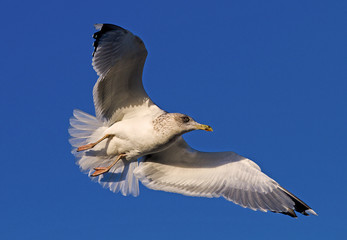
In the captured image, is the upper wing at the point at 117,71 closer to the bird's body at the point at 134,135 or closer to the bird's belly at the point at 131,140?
the bird's body at the point at 134,135

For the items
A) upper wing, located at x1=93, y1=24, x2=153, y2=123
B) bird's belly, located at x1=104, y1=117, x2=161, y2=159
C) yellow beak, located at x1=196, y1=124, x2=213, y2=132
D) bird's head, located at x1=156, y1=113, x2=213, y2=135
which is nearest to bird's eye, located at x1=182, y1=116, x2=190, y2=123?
bird's head, located at x1=156, y1=113, x2=213, y2=135

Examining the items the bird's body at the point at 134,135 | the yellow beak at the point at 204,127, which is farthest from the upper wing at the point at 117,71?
the yellow beak at the point at 204,127

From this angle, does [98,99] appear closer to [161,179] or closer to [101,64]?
[101,64]

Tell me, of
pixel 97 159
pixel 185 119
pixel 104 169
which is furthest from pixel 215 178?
pixel 97 159

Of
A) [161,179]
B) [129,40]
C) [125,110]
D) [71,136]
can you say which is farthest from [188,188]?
[129,40]

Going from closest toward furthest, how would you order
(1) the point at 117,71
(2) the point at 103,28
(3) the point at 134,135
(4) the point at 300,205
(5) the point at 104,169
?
1. (2) the point at 103,28
2. (1) the point at 117,71
3. (3) the point at 134,135
4. (4) the point at 300,205
5. (5) the point at 104,169

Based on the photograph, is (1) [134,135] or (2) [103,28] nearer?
(2) [103,28]

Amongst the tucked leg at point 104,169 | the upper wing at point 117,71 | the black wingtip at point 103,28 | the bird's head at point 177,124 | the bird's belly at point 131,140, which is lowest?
the tucked leg at point 104,169

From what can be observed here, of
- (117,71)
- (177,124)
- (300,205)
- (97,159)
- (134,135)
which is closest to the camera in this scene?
(117,71)

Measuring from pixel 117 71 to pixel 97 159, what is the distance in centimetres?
162

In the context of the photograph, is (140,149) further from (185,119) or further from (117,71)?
(117,71)

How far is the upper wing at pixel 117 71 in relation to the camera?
6.41 m

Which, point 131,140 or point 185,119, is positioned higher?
point 185,119

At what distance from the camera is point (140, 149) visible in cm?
704
